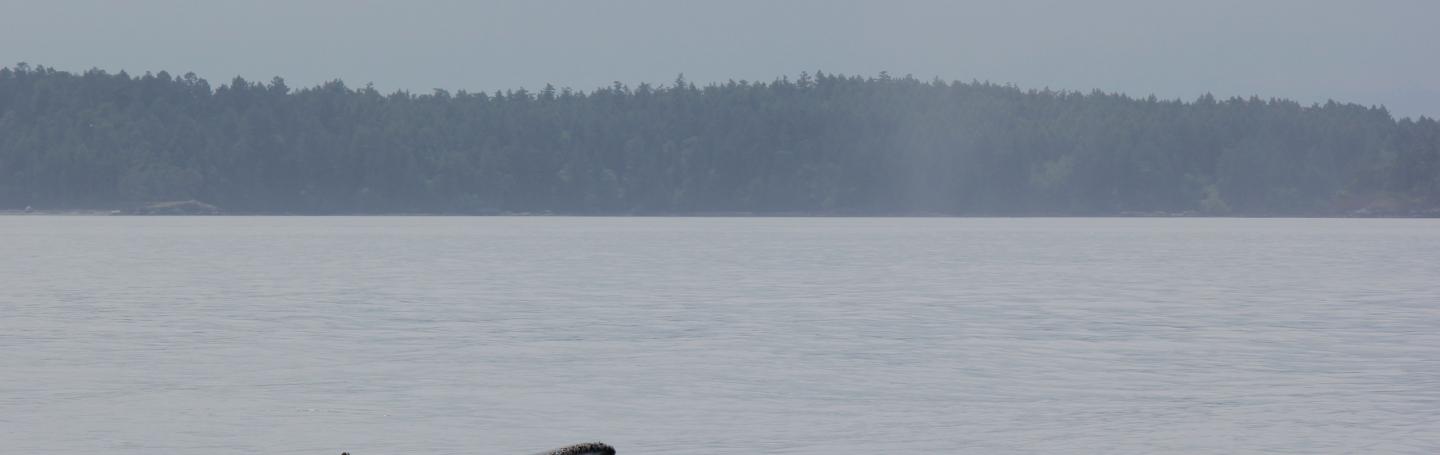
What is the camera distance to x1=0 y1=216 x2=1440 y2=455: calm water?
1533 centimetres

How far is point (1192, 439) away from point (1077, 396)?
280cm

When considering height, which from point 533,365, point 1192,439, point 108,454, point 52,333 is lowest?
point 1192,439

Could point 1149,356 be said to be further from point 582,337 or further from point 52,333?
point 52,333

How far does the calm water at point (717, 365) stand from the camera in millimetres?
15328

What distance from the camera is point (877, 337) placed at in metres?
24.9

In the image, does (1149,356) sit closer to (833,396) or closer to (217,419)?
(833,396)

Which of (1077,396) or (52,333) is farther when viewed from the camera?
(52,333)

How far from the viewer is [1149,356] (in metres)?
22.2

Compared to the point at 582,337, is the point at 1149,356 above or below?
below

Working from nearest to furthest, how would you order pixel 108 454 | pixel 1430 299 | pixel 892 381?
pixel 108 454
pixel 892 381
pixel 1430 299

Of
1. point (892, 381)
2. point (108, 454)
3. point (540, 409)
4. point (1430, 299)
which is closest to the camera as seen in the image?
point (108, 454)

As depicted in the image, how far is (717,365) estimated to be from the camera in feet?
68.3

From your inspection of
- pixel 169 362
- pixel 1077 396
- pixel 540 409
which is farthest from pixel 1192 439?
pixel 169 362

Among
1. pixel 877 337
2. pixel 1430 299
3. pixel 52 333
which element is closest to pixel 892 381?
pixel 877 337
